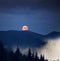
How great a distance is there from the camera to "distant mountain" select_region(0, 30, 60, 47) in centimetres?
231

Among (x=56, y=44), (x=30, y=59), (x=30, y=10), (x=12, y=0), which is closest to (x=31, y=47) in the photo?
(x=30, y=59)

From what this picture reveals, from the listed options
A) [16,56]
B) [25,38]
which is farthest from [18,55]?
[25,38]

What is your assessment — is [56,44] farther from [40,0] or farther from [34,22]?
[40,0]

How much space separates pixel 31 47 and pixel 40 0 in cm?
60

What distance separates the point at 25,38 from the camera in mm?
2344

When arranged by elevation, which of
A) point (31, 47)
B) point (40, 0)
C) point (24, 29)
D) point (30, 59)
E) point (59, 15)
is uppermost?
point (40, 0)

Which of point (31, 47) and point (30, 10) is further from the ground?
point (30, 10)

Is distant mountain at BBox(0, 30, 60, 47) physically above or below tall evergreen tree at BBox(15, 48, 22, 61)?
above

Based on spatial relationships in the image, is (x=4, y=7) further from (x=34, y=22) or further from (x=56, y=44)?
(x=56, y=44)

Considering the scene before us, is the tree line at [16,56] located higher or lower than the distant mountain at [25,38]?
lower

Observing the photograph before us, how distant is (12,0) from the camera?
91.7 inches

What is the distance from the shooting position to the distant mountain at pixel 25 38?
2.31 meters

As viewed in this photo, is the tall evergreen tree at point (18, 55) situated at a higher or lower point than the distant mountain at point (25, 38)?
lower

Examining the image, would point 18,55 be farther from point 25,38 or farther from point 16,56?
point 25,38
